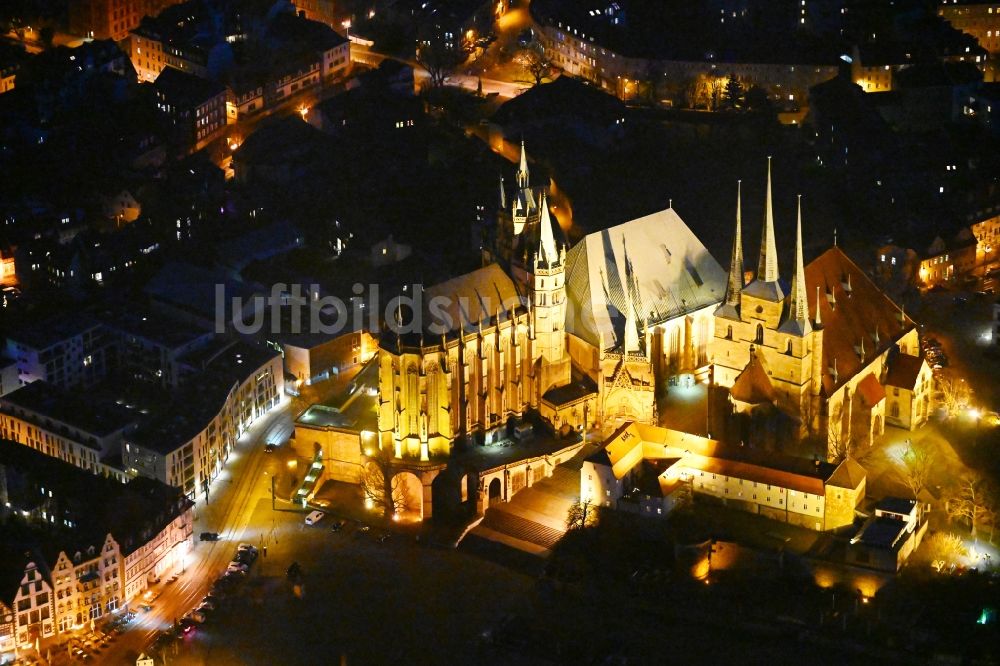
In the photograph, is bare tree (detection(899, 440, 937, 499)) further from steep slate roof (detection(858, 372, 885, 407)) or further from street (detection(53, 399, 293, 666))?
street (detection(53, 399, 293, 666))

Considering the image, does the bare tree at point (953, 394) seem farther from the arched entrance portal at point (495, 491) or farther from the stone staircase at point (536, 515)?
the arched entrance portal at point (495, 491)

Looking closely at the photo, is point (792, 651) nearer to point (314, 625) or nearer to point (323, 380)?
point (314, 625)

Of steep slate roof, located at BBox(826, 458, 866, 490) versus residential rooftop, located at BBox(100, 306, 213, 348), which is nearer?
steep slate roof, located at BBox(826, 458, 866, 490)

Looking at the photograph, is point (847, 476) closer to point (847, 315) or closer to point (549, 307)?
point (847, 315)

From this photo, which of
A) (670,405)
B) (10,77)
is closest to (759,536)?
(670,405)

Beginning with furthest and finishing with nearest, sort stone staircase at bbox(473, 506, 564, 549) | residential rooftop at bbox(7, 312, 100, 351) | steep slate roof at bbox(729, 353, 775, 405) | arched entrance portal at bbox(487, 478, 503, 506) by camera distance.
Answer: residential rooftop at bbox(7, 312, 100, 351) → steep slate roof at bbox(729, 353, 775, 405) → arched entrance portal at bbox(487, 478, 503, 506) → stone staircase at bbox(473, 506, 564, 549)

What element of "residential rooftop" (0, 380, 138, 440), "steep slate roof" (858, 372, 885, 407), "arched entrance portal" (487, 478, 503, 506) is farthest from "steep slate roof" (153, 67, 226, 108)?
"steep slate roof" (858, 372, 885, 407)
